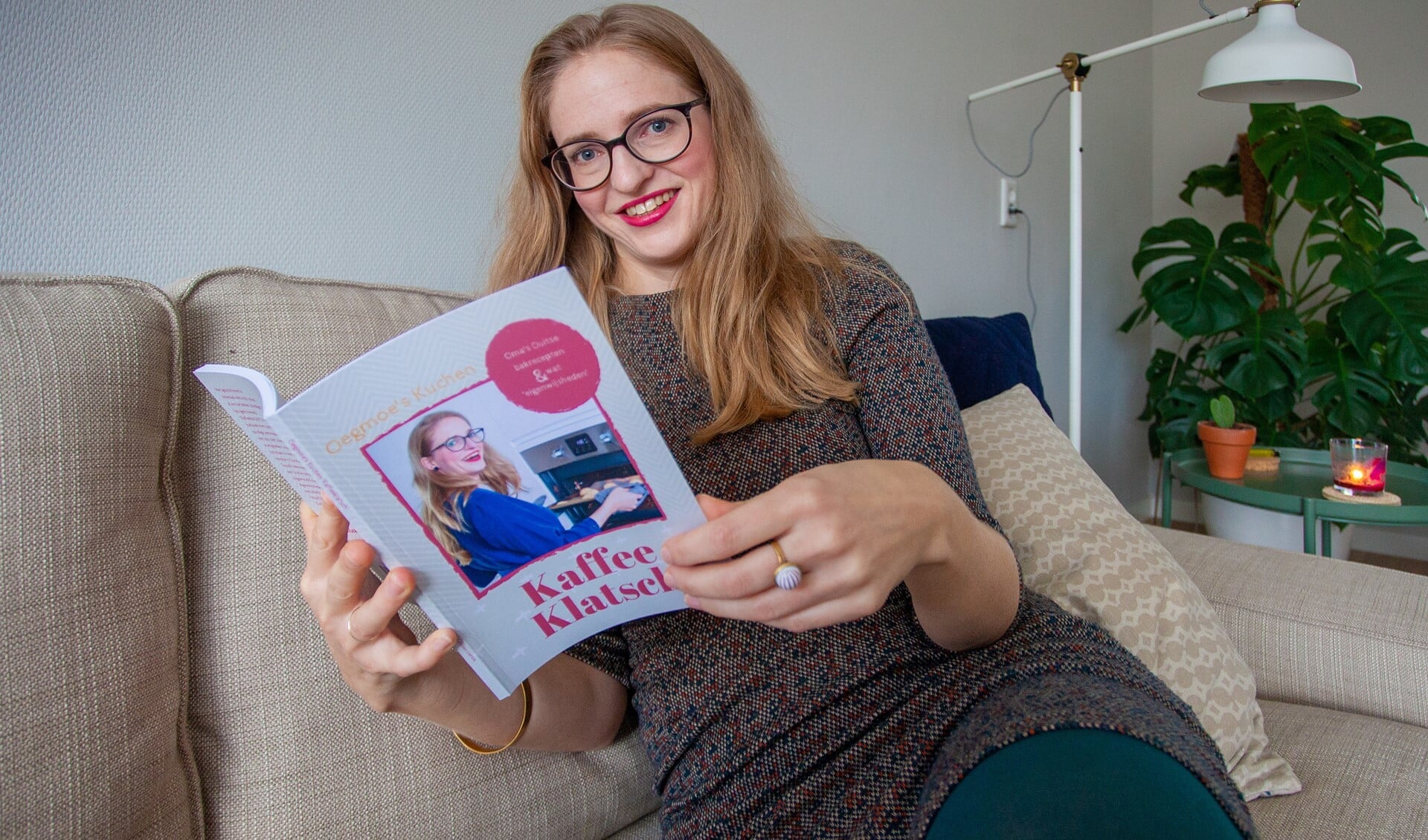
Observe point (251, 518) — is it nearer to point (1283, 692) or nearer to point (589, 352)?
point (589, 352)

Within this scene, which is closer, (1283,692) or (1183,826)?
(1183,826)

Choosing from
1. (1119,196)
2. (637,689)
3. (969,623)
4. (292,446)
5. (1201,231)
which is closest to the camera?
(292,446)

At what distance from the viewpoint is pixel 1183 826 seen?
0.48m

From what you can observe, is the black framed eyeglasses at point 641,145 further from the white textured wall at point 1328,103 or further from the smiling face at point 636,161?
the white textured wall at point 1328,103

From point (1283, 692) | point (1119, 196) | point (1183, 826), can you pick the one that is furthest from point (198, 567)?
point (1119, 196)

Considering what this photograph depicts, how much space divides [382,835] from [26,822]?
0.23 meters

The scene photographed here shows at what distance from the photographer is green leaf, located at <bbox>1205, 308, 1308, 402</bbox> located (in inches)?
79.6

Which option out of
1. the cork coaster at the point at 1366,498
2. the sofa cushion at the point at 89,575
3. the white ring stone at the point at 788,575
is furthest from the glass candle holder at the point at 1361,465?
the sofa cushion at the point at 89,575

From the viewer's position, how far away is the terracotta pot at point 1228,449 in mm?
1747

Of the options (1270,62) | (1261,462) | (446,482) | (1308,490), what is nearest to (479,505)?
(446,482)

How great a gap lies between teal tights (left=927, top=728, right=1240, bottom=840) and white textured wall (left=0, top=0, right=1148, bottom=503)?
82cm

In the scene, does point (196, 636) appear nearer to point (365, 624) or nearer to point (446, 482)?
point (365, 624)

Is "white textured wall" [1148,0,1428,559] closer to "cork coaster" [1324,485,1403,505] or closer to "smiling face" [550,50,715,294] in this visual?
"cork coaster" [1324,485,1403,505]

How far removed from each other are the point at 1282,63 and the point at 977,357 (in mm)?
710
